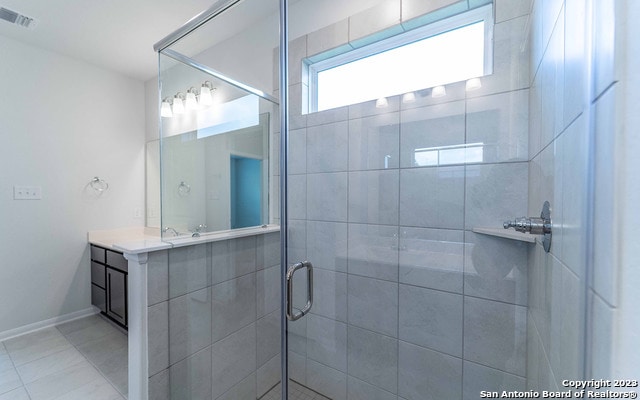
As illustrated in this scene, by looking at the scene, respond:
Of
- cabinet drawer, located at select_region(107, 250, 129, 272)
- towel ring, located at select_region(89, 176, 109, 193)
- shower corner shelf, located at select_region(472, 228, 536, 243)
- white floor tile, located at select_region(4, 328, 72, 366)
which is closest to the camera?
shower corner shelf, located at select_region(472, 228, 536, 243)

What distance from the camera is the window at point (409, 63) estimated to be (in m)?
1.17

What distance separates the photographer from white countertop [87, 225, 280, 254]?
1203mm

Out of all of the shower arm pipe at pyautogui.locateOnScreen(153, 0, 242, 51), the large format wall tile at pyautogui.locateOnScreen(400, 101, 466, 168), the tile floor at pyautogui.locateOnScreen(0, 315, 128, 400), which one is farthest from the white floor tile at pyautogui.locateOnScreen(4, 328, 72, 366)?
the large format wall tile at pyautogui.locateOnScreen(400, 101, 466, 168)

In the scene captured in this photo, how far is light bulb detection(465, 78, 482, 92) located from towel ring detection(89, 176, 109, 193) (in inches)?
135

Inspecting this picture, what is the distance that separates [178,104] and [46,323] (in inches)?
96.0

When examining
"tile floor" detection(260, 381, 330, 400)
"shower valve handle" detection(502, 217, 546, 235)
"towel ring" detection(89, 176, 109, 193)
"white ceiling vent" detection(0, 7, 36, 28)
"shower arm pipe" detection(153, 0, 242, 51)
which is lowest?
"tile floor" detection(260, 381, 330, 400)

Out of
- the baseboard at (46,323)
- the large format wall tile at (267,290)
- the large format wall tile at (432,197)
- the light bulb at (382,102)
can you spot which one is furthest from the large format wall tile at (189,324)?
the baseboard at (46,323)

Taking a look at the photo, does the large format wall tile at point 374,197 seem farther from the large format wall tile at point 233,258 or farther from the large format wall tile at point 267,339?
the large format wall tile at point 267,339

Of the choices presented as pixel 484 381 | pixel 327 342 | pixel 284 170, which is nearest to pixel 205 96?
pixel 284 170

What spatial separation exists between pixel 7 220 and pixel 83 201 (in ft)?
1.71

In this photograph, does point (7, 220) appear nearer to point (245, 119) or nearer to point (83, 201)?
point (83, 201)

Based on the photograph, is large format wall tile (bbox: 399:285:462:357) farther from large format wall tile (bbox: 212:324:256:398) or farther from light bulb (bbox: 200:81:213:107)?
light bulb (bbox: 200:81:213:107)

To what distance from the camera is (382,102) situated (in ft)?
4.45

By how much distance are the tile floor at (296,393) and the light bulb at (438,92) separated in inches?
71.0
